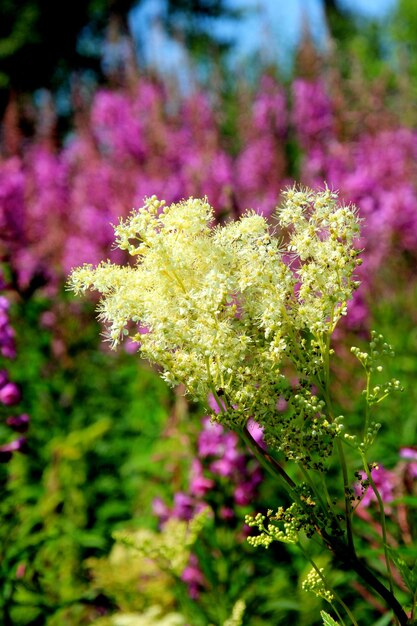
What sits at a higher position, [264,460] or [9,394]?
[9,394]

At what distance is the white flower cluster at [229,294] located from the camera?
125cm

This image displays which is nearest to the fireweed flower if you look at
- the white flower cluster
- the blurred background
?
the white flower cluster

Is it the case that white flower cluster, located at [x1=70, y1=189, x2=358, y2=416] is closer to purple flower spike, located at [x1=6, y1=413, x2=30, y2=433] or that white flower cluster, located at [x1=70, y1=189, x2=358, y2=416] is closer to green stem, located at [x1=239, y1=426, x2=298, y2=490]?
green stem, located at [x1=239, y1=426, x2=298, y2=490]

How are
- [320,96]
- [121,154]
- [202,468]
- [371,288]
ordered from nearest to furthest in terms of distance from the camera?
[202,468] < [371,288] < [121,154] < [320,96]

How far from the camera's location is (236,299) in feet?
4.35

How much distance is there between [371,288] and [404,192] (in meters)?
0.80

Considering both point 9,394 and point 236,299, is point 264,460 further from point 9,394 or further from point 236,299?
point 9,394

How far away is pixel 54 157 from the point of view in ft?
25.2

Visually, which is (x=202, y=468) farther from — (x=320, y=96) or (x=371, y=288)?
(x=320, y=96)

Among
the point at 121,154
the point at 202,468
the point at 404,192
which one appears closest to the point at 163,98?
the point at 121,154

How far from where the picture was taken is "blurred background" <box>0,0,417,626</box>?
109 inches

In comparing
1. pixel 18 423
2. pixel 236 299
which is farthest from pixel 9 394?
pixel 236 299

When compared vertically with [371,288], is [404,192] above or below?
above

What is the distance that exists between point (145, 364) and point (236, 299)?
3590 millimetres
